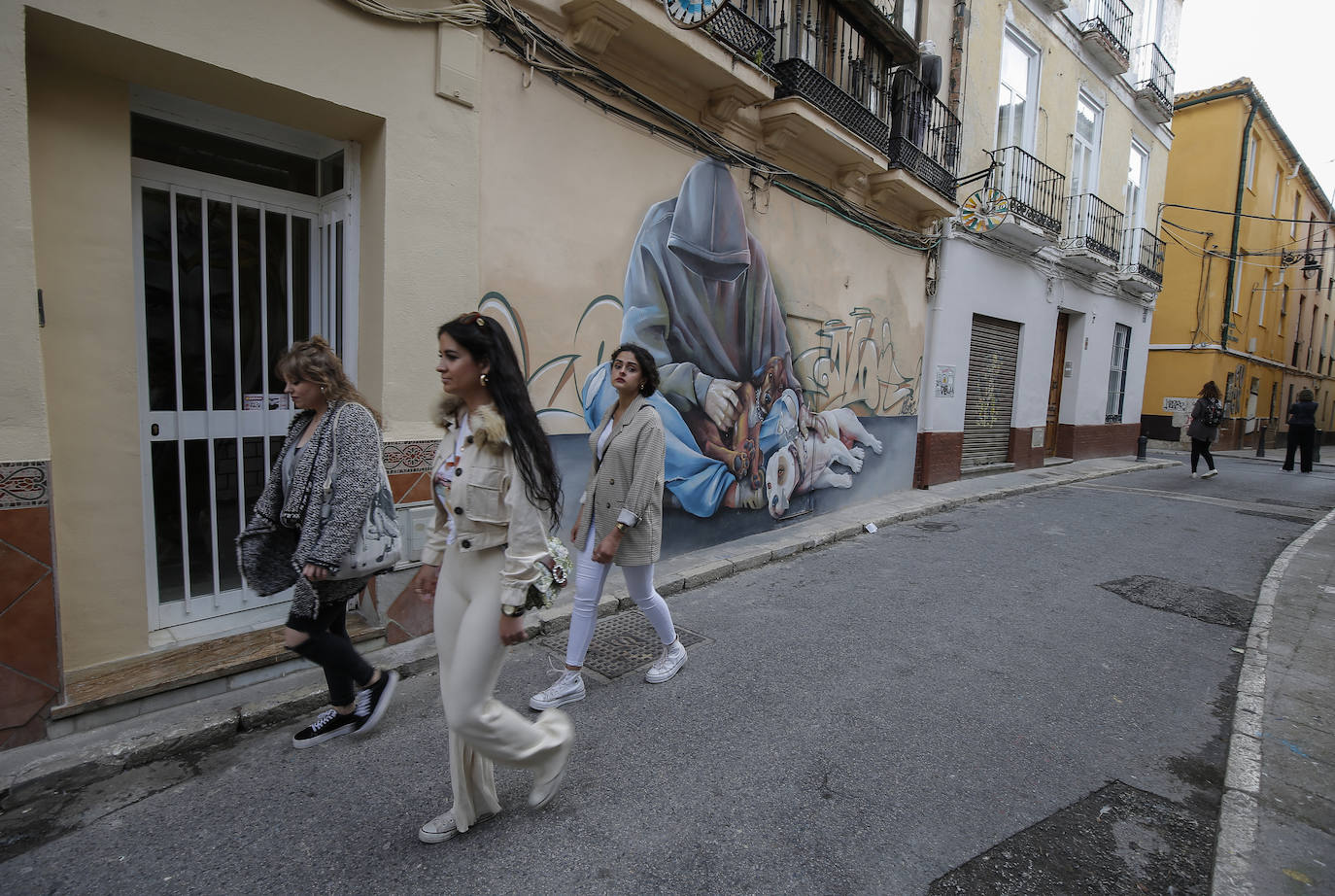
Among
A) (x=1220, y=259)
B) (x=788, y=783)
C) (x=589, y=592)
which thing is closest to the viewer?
(x=788, y=783)

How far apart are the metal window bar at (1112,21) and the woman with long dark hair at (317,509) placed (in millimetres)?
14897

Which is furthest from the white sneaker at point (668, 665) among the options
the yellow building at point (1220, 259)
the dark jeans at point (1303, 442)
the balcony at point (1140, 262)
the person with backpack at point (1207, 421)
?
the yellow building at point (1220, 259)

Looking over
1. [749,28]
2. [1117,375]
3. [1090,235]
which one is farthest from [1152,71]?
[749,28]

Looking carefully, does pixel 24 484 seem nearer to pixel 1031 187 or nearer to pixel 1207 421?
pixel 1031 187

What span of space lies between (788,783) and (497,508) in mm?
1711

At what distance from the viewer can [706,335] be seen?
261 inches

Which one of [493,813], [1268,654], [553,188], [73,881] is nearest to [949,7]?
[553,188]

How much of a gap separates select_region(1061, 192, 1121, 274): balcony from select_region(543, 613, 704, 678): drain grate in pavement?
11.8 meters

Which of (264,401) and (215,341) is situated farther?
(264,401)

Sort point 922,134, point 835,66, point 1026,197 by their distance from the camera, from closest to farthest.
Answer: point 835,66
point 922,134
point 1026,197

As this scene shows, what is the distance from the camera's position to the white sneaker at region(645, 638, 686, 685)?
3.87 meters

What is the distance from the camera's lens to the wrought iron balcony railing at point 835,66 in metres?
6.96

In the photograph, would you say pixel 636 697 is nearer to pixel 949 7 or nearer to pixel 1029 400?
pixel 949 7

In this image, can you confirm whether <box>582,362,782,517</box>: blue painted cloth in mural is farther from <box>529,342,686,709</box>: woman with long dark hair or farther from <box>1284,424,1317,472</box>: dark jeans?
<box>1284,424,1317,472</box>: dark jeans
